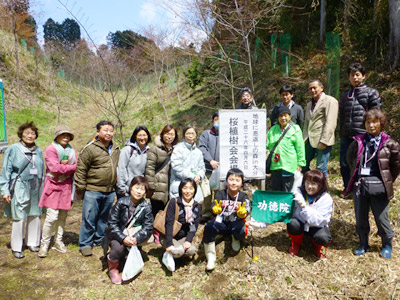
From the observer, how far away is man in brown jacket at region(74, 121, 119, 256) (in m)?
3.77

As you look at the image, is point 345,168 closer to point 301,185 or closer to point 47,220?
point 301,185

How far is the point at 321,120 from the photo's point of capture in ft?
14.9

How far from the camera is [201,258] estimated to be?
385 centimetres

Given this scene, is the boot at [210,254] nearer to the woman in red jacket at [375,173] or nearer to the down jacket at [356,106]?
the woman in red jacket at [375,173]

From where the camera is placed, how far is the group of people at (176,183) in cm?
343

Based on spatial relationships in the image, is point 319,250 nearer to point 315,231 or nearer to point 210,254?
point 315,231

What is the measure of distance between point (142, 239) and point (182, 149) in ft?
4.26

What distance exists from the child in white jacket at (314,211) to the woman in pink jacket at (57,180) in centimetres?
305

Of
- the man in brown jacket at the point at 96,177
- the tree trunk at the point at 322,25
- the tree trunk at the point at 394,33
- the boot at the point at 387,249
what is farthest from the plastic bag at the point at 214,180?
the tree trunk at the point at 322,25

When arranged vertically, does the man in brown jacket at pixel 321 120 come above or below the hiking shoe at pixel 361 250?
above

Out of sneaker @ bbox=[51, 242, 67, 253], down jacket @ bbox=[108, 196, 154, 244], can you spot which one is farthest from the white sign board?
sneaker @ bbox=[51, 242, 67, 253]

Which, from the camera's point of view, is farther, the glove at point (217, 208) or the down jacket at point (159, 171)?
the down jacket at point (159, 171)

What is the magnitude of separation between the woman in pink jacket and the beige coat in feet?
12.1

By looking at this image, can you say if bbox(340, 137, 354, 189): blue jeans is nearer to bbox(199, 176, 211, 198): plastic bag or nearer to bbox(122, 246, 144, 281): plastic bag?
bbox(199, 176, 211, 198): plastic bag
